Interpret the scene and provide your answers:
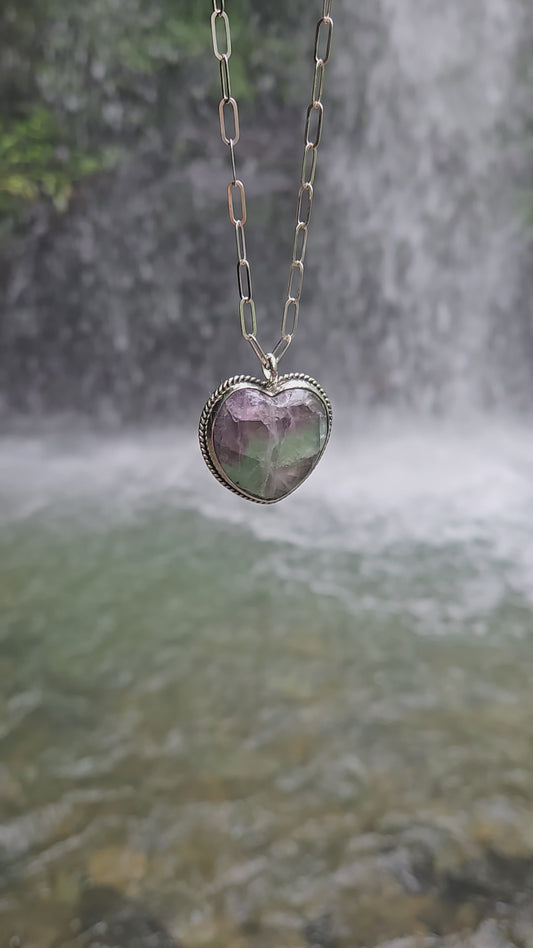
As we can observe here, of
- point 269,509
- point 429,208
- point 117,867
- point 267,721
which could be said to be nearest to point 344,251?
point 429,208

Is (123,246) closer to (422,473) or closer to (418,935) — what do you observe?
(422,473)

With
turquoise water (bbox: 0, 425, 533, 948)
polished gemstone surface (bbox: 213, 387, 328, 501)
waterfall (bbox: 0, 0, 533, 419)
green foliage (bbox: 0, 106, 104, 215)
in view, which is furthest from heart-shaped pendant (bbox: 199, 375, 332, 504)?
waterfall (bbox: 0, 0, 533, 419)

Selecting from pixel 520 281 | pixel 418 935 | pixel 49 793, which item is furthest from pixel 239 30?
pixel 418 935

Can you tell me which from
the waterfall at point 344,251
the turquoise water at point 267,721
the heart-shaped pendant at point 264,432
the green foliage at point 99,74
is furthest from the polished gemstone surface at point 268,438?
the waterfall at point 344,251

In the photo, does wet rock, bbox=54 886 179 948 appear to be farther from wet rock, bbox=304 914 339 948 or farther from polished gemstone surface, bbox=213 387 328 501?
polished gemstone surface, bbox=213 387 328 501

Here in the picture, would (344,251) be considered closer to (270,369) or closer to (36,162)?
(36,162)

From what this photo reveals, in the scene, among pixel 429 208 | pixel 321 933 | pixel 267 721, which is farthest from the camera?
pixel 429 208
